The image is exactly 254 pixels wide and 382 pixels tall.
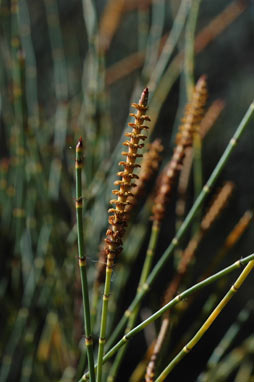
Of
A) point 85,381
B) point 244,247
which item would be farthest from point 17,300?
point 244,247

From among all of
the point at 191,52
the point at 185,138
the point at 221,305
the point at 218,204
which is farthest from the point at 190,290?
the point at 191,52

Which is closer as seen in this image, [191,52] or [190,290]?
[190,290]

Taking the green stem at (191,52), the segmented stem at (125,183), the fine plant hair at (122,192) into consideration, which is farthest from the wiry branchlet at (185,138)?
the green stem at (191,52)

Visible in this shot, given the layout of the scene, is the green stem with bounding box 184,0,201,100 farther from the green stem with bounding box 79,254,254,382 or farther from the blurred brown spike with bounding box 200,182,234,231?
the green stem with bounding box 79,254,254,382

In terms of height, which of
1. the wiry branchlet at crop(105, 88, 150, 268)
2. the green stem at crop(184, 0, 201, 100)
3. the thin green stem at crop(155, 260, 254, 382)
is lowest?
the thin green stem at crop(155, 260, 254, 382)

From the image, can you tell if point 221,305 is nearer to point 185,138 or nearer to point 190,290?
point 190,290

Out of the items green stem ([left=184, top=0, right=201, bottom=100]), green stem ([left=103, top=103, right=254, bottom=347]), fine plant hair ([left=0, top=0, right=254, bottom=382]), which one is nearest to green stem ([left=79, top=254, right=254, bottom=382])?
fine plant hair ([left=0, top=0, right=254, bottom=382])

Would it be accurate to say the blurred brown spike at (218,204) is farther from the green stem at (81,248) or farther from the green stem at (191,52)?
the green stem at (81,248)

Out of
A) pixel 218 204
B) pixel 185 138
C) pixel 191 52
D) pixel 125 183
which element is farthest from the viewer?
pixel 191 52
